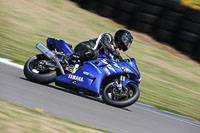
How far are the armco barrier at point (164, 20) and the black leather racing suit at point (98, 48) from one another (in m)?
5.03

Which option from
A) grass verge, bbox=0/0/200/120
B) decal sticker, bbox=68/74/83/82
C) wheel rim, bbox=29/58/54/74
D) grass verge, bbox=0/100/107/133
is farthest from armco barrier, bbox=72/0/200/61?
grass verge, bbox=0/100/107/133

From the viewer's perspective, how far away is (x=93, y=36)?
41.1 feet

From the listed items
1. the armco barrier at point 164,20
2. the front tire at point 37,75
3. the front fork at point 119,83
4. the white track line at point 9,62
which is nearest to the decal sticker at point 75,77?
the front tire at point 37,75

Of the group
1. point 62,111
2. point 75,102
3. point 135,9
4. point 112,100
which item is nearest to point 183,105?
point 112,100

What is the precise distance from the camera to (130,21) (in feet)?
42.8

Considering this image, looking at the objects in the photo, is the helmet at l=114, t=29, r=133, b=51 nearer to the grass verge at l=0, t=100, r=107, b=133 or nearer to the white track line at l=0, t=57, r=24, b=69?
the grass verge at l=0, t=100, r=107, b=133

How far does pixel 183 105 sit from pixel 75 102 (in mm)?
3141

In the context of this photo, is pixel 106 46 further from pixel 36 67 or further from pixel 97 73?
pixel 36 67

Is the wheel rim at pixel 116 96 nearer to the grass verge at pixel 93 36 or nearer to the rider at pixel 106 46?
the rider at pixel 106 46

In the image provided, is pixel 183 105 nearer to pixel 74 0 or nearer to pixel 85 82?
pixel 85 82

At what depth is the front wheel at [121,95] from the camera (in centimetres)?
657

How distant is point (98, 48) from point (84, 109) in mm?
1474

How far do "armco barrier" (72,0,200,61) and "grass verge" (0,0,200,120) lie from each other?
31cm

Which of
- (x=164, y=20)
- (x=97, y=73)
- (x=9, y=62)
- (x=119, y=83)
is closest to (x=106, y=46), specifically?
(x=97, y=73)
